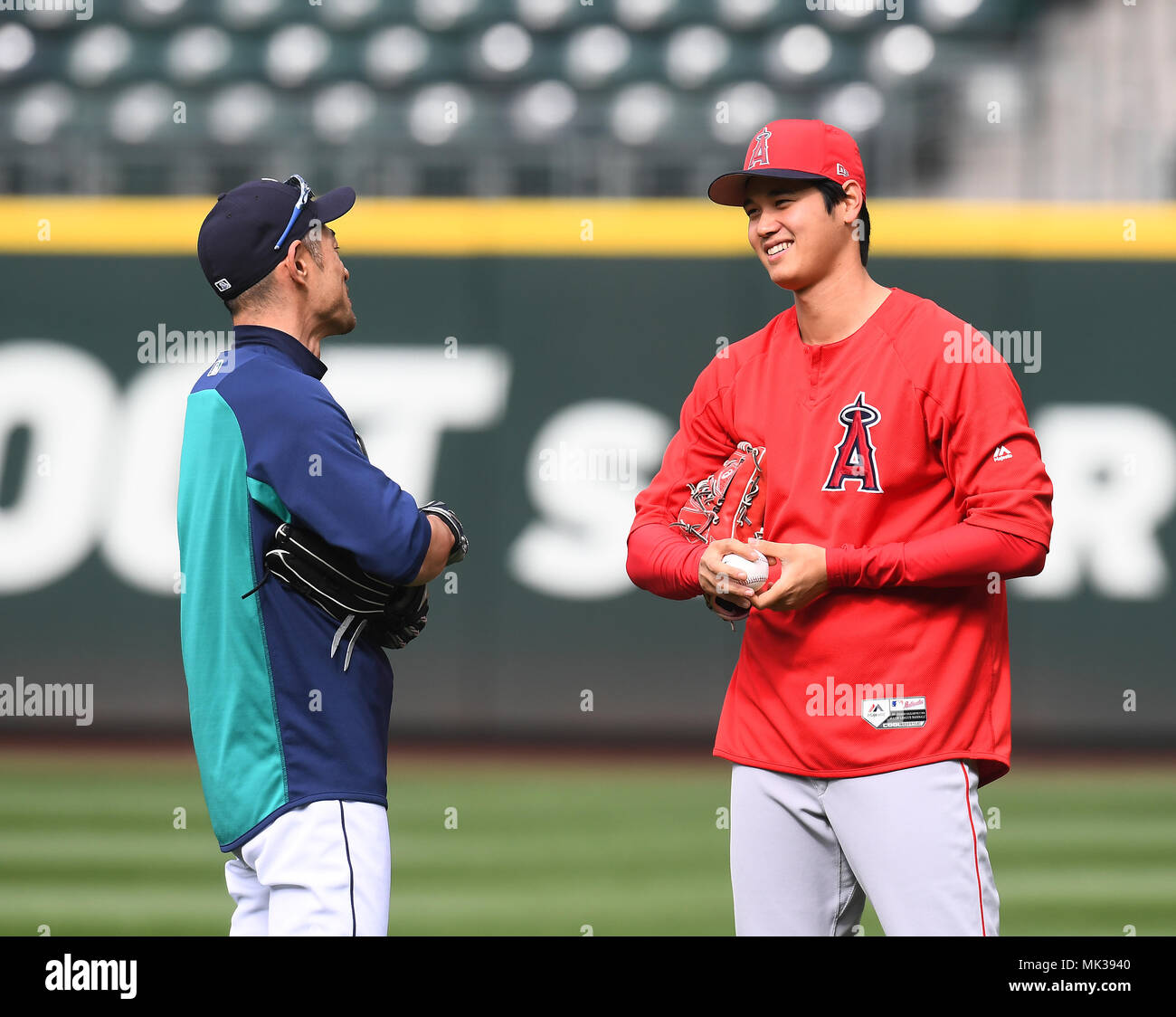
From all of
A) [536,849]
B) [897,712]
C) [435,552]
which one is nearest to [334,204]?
[435,552]

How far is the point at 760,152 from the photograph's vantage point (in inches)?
80.7

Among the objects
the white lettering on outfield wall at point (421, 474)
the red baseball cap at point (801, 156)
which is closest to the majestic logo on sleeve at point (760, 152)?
the red baseball cap at point (801, 156)

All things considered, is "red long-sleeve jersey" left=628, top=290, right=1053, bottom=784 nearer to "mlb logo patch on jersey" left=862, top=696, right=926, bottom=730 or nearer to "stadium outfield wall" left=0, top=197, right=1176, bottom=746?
"mlb logo patch on jersey" left=862, top=696, right=926, bottom=730

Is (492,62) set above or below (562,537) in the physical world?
above

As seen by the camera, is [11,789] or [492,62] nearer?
[11,789]

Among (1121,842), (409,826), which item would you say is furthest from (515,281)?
(1121,842)

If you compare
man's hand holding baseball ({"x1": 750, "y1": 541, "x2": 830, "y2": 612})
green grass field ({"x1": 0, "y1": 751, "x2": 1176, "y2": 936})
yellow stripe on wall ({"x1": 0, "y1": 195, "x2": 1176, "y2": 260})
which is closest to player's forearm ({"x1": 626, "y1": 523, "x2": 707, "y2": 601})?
man's hand holding baseball ({"x1": 750, "y1": 541, "x2": 830, "y2": 612})

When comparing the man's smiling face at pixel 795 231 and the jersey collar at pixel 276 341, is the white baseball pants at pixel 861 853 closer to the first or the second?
the man's smiling face at pixel 795 231

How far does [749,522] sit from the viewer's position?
2.07m

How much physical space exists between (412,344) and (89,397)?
5.29 ft

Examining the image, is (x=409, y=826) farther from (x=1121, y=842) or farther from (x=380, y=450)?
(x=1121, y=842)

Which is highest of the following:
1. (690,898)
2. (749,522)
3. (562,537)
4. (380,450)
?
(380,450)

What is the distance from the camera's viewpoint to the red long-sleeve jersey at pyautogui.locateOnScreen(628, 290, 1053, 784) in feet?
6.20

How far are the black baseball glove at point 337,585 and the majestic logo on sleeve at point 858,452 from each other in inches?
27.9
